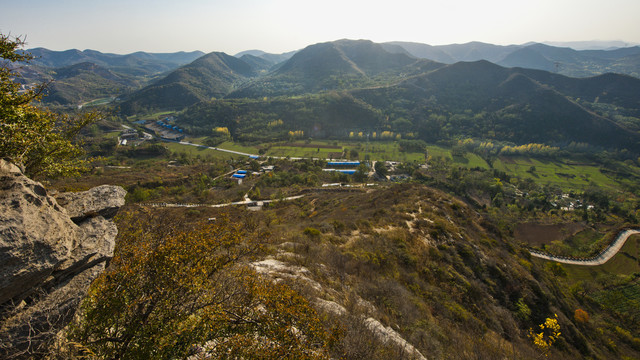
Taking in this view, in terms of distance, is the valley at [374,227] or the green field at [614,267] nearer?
the valley at [374,227]

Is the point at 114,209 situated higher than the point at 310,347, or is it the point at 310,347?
the point at 114,209

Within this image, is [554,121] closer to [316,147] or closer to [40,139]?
[316,147]

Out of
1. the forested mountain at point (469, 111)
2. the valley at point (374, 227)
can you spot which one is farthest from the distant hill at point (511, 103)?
the valley at point (374, 227)

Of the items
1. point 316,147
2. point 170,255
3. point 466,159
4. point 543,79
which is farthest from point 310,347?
point 543,79

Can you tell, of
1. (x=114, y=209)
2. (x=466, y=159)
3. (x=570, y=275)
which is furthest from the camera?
(x=466, y=159)

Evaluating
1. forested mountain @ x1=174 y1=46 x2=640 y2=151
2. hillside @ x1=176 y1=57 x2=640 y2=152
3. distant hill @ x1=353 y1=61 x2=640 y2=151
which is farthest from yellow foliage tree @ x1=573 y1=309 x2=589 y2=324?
distant hill @ x1=353 y1=61 x2=640 y2=151

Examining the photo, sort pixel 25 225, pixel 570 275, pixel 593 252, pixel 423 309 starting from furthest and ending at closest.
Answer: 1. pixel 593 252
2. pixel 570 275
3. pixel 423 309
4. pixel 25 225

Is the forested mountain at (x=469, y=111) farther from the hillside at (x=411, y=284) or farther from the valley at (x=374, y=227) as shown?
the hillside at (x=411, y=284)
